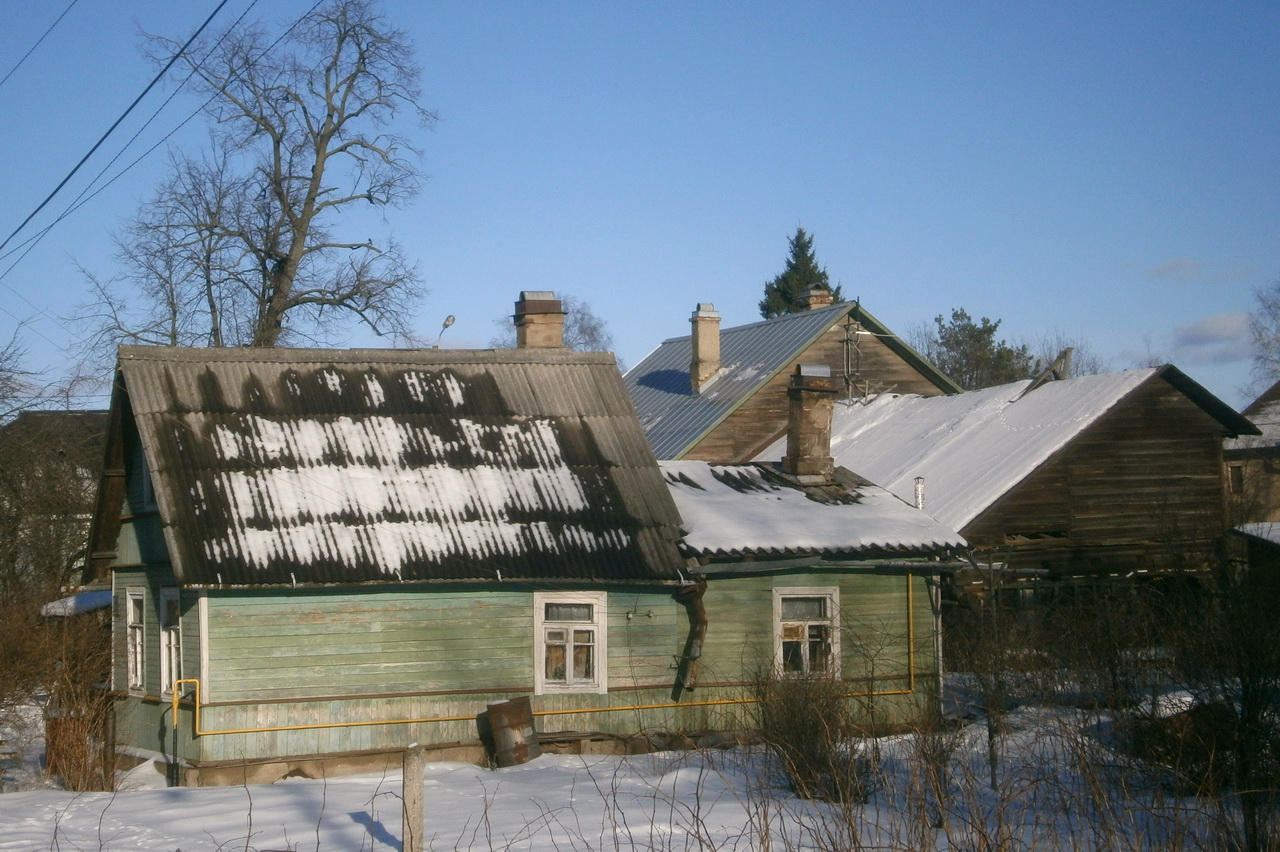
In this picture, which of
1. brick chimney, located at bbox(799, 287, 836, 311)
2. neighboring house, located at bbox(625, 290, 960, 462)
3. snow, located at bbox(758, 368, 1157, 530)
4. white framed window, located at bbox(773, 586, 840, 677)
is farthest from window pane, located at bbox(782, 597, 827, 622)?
brick chimney, located at bbox(799, 287, 836, 311)

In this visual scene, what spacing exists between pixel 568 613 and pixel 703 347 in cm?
1899

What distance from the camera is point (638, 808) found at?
10828 millimetres

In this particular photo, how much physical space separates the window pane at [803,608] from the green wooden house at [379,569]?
25 cm

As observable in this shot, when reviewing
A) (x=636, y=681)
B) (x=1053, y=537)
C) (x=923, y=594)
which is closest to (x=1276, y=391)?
(x=1053, y=537)

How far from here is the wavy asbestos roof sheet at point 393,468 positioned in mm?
14445

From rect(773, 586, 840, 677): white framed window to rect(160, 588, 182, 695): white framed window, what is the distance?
22.4 feet

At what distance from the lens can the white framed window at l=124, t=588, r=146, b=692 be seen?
16.0m

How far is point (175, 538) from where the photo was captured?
13961 mm

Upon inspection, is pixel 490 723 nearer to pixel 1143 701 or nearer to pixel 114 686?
pixel 114 686

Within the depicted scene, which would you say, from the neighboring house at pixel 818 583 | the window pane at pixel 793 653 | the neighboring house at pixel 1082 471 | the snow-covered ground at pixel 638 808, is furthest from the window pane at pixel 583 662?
the neighboring house at pixel 1082 471

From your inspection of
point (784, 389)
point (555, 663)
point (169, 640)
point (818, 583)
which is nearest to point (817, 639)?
point (818, 583)

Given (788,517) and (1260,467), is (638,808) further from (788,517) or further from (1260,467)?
(1260,467)

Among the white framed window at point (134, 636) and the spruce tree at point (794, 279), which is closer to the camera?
the white framed window at point (134, 636)

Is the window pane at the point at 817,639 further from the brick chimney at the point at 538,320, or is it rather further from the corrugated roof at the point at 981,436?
the corrugated roof at the point at 981,436
